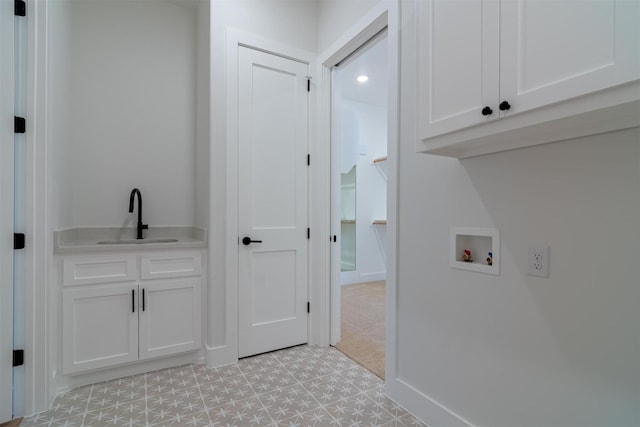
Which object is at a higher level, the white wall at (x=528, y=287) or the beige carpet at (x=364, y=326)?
the white wall at (x=528, y=287)

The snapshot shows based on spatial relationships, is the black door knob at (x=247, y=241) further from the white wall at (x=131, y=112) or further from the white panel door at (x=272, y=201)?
the white wall at (x=131, y=112)

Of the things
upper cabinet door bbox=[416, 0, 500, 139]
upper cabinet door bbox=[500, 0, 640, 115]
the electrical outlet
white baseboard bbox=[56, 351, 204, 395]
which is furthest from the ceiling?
white baseboard bbox=[56, 351, 204, 395]

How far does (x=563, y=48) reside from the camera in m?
0.93

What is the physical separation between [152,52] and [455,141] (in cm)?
260

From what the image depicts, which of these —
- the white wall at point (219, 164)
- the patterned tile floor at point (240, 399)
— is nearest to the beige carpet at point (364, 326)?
the patterned tile floor at point (240, 399)

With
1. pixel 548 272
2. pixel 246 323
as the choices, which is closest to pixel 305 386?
pixel 246 323

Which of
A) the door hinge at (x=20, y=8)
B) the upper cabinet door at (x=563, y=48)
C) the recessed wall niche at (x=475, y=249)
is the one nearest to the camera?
the upper cabinet door at (x=563, y=48)

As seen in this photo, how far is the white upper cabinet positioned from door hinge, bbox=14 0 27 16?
202cm

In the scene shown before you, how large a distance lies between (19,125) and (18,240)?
61cm

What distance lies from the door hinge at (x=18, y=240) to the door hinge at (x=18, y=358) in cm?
56

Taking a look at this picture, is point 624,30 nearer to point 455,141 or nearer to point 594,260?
point 455,141

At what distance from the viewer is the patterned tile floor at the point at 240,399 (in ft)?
5.52

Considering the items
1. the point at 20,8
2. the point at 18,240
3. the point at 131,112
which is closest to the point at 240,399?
the point at 18,240

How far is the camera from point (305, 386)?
2.02m
